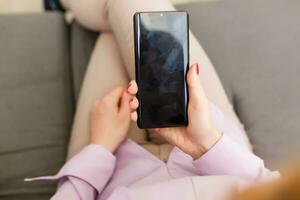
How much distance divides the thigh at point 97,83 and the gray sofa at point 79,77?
0.26 feet

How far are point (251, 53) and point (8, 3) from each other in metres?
0.67

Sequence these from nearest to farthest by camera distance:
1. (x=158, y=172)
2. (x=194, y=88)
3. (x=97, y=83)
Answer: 1. (x=194, y=88)
2. (x=158, y=172)
3. (x=97, y=83)

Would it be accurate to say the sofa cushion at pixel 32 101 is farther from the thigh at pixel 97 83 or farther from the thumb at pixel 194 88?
the thumb at pixel 194 88

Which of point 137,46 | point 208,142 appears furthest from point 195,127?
point 137,46

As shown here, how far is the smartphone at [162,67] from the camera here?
32.6 inches

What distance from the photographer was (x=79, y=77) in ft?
3.92

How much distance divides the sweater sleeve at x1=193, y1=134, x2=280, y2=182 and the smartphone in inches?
2.7

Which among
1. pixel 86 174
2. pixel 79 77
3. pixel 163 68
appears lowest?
pixel 86 174

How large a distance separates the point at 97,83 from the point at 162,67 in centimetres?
30

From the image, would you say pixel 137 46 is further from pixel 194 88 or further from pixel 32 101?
pixel 32 101

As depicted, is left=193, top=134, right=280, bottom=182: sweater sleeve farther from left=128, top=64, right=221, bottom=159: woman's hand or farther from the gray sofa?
the gray sofa

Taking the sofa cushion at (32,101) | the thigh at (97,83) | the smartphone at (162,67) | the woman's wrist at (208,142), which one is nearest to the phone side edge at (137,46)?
the smartphone at (162,67)

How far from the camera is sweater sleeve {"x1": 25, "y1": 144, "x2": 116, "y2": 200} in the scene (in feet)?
3.00

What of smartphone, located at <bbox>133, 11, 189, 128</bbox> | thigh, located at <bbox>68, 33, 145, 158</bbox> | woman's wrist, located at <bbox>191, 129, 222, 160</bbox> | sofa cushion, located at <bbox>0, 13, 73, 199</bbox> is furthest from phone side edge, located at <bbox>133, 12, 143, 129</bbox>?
sofa cushion, located at <bbox>0, 13, 73, 199</bbox>
